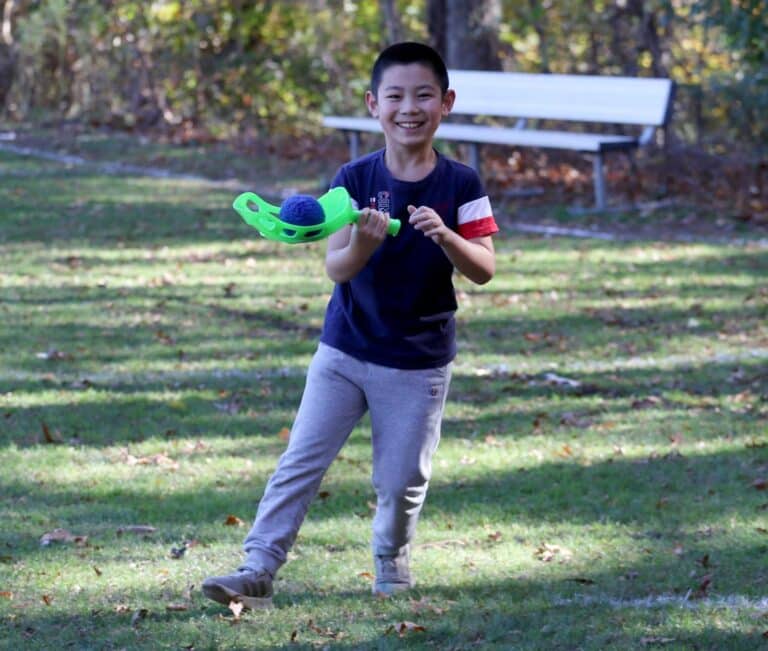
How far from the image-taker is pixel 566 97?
14.6 meters

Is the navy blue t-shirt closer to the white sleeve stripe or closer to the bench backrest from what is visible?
the white sleeve stripe

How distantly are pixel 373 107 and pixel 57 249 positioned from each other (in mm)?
7911

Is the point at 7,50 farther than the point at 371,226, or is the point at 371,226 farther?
the point at 7,50

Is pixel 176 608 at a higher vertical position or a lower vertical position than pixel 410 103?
lower

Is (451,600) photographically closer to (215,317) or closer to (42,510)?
(42,510)

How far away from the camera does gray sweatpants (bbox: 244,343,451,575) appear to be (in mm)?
4688

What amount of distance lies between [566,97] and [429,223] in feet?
35.0

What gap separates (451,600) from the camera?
4.93m

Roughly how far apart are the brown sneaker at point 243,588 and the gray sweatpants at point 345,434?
0.04 meters

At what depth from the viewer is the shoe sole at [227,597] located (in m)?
4.56

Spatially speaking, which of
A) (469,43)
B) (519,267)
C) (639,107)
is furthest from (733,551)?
(469,43)

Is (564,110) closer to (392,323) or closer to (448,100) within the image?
(448,100)

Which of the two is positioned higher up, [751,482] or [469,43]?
[469,43]

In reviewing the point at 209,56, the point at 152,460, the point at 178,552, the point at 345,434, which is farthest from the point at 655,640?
the point at 209,56
